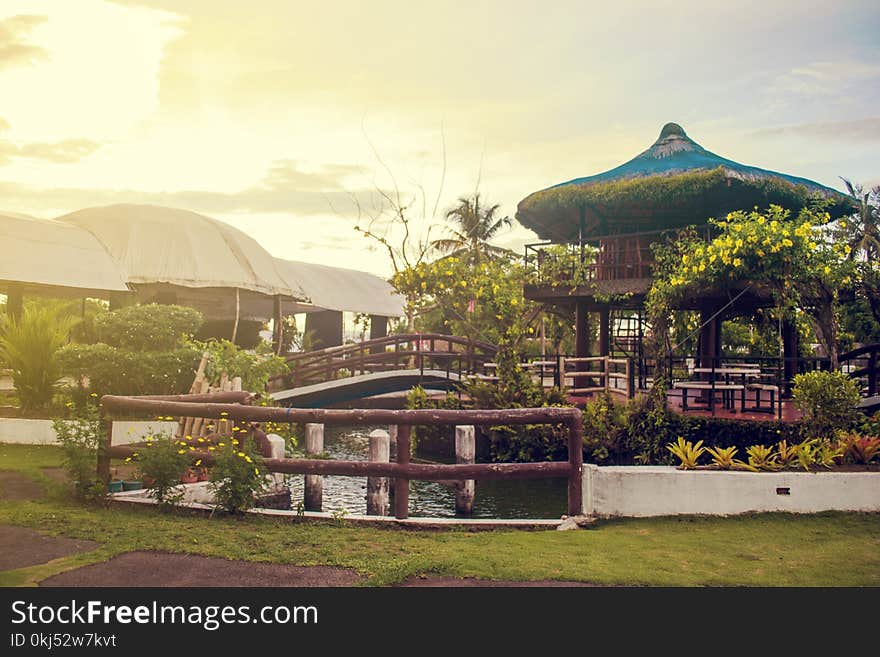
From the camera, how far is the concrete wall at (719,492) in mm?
8875

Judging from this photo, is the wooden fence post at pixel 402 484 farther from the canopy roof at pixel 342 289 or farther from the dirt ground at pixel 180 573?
the canopy roof at pixel 342 289

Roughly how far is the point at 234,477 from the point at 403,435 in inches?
72.5

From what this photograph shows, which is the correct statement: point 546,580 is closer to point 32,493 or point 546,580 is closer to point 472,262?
point 32,493

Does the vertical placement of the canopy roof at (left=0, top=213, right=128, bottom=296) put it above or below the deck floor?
above

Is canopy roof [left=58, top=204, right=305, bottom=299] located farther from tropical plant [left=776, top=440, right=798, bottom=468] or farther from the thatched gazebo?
tropical plant [left=776, top=440, right=798, bottom=468]

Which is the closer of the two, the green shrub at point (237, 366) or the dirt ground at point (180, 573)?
the dirt ground at point (180, 573)

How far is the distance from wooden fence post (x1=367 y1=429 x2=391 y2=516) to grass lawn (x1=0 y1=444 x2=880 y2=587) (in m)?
1.92

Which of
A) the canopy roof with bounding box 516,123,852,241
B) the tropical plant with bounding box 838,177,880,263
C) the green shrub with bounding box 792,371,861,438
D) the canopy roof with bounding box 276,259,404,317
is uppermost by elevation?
the tropical plant with bounding box 838,177,880,263

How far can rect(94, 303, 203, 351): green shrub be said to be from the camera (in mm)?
15578

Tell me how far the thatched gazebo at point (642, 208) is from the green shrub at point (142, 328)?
9.46m

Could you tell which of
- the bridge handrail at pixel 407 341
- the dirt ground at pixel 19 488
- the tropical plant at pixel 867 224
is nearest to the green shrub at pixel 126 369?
the dirt ground at pixel 19 488

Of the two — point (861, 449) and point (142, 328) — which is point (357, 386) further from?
point (861, 449)

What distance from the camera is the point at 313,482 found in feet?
35.4

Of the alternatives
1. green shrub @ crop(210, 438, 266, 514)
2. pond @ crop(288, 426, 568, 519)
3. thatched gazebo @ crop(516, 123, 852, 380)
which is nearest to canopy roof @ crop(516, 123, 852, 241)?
thatched gazebo @ crop(516, 123, 852, 380)
